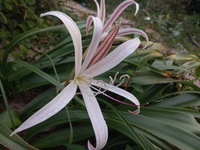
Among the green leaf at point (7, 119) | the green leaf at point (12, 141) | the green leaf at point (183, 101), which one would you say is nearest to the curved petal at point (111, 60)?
the green leaf at point (12, 141)

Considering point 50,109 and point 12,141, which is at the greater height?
point 50,109

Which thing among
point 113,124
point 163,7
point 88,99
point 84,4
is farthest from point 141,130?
point 163,7

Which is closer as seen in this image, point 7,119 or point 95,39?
point 95,39

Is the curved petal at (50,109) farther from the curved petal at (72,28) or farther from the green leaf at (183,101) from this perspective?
the green leaf at (183,101)

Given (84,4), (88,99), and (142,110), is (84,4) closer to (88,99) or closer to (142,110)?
(142,110)

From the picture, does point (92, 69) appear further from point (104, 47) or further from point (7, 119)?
point (7, 119)

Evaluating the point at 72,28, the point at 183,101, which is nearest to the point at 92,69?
the point at 72,28
